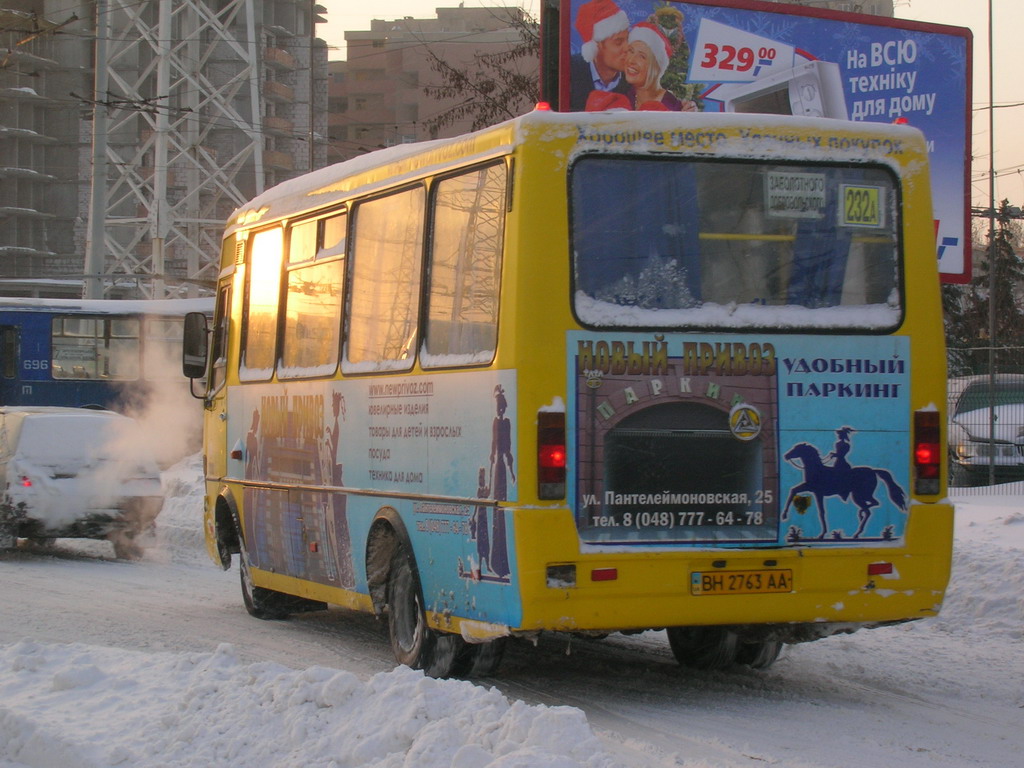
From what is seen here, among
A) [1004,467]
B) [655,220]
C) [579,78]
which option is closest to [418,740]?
[655,220]

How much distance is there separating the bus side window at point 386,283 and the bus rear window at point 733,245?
1364 mm

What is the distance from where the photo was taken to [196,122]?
70875 mm

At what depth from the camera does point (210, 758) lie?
250 inches

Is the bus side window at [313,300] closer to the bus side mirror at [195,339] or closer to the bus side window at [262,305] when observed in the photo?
the bus side window at [262,305]

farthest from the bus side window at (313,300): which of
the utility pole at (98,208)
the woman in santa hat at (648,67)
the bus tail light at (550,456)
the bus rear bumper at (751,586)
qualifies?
the utility pole at (98,208)

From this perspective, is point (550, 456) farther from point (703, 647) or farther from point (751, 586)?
point (703, 647)

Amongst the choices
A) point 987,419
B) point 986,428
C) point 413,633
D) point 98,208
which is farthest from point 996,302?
point 413,633

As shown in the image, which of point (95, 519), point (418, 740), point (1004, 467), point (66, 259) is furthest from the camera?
point (66, 259)

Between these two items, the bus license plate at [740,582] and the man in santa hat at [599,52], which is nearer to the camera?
the bus license plate at [740,582]

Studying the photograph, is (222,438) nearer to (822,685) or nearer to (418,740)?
(822,685)

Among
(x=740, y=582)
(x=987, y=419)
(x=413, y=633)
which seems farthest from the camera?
(x=987, y=419)

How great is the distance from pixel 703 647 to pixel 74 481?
10.3m

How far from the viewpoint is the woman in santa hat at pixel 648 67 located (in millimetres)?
16516

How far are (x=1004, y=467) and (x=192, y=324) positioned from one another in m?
11.1
